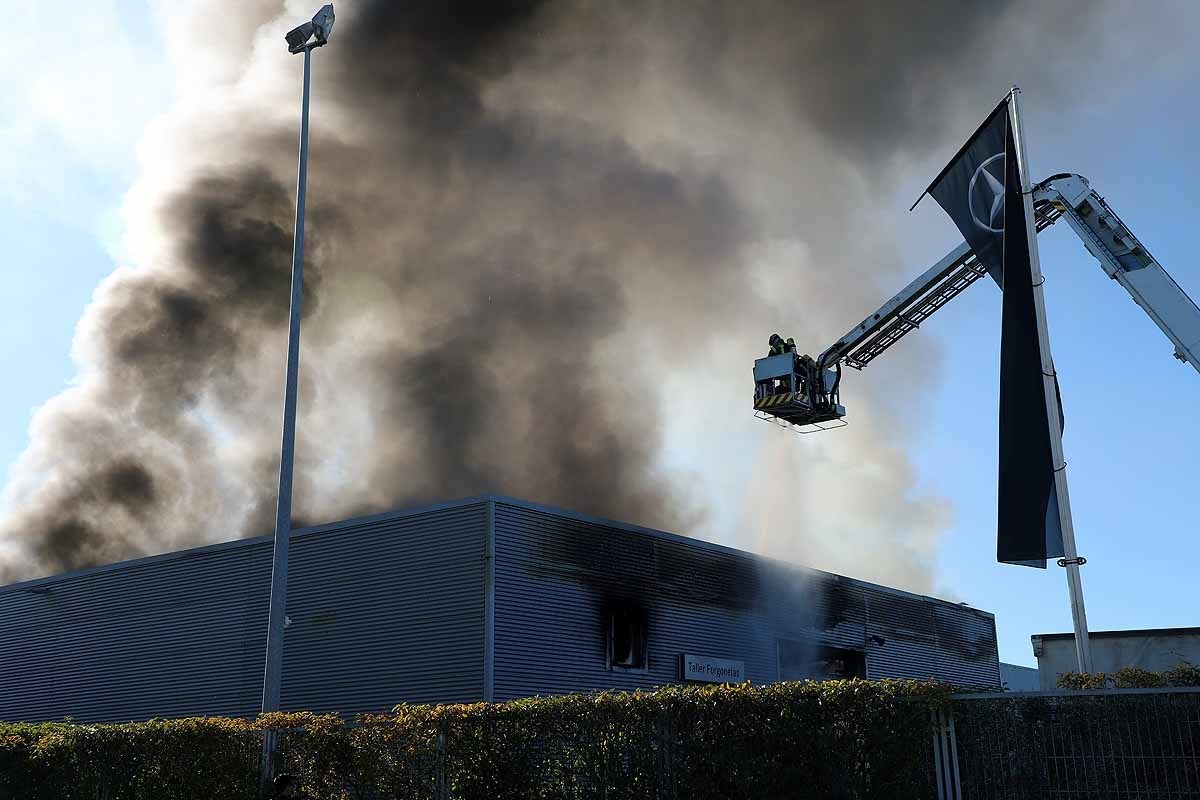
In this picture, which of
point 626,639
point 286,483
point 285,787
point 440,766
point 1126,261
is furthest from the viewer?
point 626,639

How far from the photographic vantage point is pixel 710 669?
2556 cm

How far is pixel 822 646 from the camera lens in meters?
29.2

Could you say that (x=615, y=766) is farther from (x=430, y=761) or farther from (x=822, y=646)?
(x=822, y=646)

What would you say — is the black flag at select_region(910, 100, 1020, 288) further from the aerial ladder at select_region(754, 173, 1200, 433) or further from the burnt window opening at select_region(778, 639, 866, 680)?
the burnt window opening at select_region(778, 639, 866, 680)

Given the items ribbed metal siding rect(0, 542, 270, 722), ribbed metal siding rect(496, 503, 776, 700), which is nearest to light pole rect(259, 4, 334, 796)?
ribbed metal siding rect(496, 503, 776, 700)

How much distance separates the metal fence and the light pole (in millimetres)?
9697

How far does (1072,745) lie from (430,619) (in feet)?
45.8

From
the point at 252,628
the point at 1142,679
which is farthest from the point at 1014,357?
the point at 252,628

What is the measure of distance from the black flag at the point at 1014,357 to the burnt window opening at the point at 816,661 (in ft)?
46.3

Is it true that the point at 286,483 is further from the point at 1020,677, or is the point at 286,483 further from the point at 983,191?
the point at 1020,677

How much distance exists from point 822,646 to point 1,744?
18.8 m

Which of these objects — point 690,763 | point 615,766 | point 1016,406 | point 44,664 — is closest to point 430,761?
point 615,766

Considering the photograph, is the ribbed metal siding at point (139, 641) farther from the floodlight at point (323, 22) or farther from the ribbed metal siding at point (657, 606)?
the floodlight at point (323, 22)

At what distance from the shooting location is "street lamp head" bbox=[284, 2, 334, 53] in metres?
20.5
